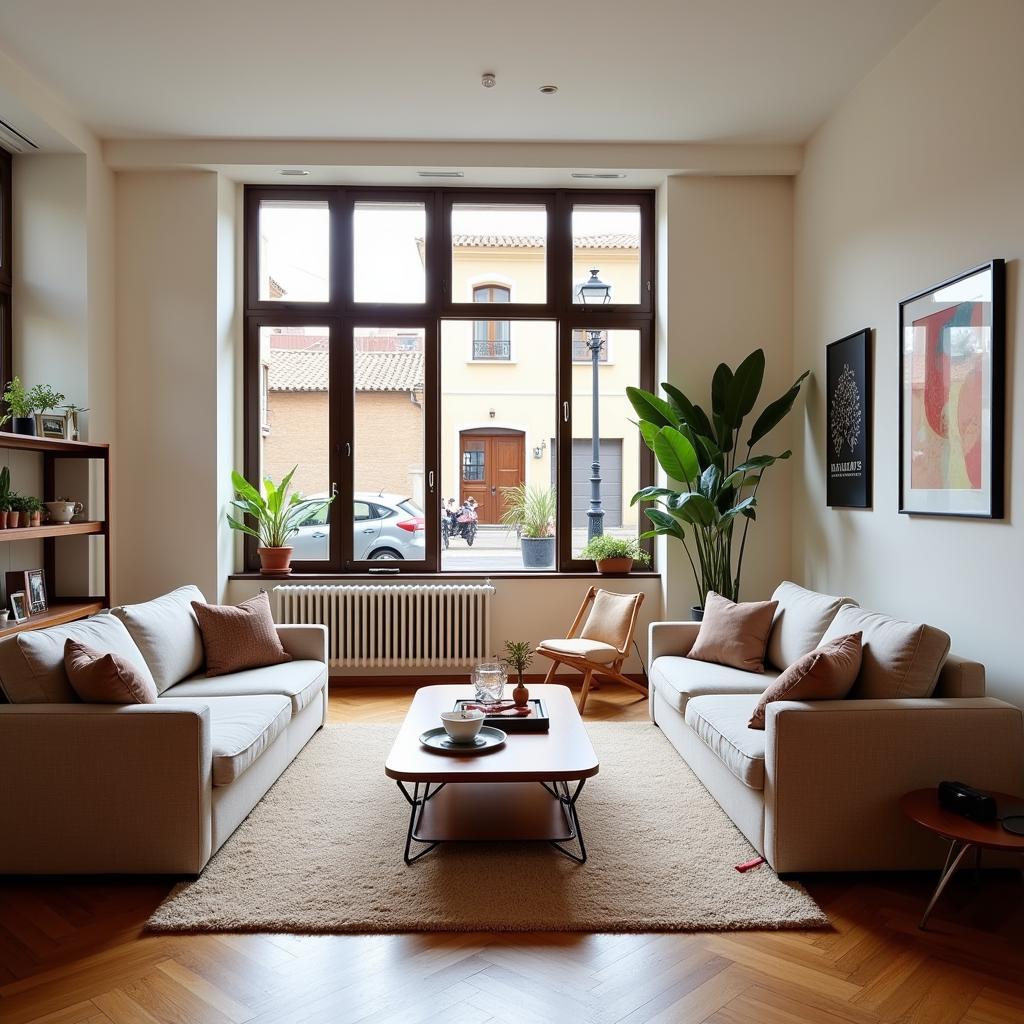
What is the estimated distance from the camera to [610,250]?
6191 millimetres

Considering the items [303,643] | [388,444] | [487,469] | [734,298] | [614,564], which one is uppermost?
[734,298]

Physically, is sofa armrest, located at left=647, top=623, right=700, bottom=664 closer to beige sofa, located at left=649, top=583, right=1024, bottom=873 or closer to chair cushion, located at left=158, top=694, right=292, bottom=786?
beige sofa, located at left=649, top=583, right=1024, bottom=873

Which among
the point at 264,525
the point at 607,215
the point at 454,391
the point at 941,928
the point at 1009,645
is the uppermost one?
the point at 607,215

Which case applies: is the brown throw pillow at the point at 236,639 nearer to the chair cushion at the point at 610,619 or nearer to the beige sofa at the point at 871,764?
the chair cushion at the point at 610,619

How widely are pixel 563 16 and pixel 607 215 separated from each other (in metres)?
2.25

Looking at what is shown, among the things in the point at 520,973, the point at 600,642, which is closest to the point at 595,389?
the point at 600,642

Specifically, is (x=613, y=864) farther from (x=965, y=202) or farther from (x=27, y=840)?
(x=965, y=202)

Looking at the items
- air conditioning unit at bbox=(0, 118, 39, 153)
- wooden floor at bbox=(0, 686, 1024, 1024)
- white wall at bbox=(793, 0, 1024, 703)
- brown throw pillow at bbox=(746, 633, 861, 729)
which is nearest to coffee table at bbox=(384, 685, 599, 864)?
wooden floor at bbox=(0, 686, 1024, 1024)

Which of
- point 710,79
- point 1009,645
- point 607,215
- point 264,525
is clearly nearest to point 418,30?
point 710,79

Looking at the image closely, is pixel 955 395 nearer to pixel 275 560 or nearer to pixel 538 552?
pixel 538 552

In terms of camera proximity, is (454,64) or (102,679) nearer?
(102,679)

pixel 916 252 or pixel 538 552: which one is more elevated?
pixel 916 252

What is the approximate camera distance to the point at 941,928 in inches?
104

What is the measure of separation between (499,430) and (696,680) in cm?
268
